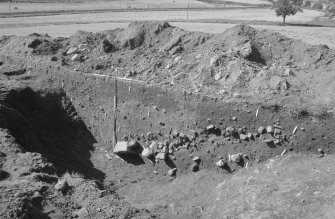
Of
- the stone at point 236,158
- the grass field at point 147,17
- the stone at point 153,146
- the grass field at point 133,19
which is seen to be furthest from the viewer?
the grass field at point 147,17

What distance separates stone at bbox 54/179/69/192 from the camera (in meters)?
9.34

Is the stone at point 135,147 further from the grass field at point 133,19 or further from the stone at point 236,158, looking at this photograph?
the grass field at point 133,19

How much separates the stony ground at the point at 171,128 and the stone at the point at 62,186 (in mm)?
26

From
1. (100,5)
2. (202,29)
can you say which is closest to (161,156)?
(202,29)

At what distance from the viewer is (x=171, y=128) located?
43.7 ft

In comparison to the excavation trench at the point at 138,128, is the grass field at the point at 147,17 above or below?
above

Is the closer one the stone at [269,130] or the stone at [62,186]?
the stone at [62,186]

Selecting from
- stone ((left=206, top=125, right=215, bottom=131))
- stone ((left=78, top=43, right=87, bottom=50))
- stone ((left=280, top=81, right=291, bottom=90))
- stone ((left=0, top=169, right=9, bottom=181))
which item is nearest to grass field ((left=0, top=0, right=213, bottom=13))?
stone ((left=78, top=43, right=87, bottom=50))

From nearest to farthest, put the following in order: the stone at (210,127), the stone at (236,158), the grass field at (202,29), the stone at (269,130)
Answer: the stone at (236,158) → the stone at (269,130) → the stone at (210,127) → the grass field at (202,29)

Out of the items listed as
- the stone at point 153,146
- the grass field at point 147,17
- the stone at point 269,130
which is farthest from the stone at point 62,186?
the grass field at point 147,17

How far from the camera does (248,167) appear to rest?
38.2 feet

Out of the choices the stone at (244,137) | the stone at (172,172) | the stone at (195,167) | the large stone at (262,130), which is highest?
the large stone at (262,130)

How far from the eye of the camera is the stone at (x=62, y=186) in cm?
934

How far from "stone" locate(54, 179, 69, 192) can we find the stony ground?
3 centimetres
